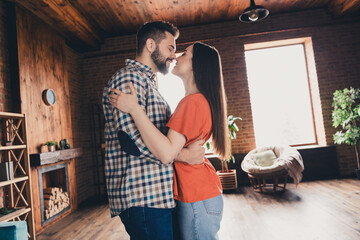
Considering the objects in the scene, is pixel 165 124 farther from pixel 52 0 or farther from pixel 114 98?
pixel 52 0

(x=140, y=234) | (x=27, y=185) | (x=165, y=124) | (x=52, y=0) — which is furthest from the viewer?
(x=52, y=0)

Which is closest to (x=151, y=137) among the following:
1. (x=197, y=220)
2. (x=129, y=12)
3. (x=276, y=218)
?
(x=197, y=220)

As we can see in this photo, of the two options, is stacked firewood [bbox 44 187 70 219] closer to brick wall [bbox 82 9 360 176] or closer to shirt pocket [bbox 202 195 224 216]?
brick wall [bbox 82 9 360 176]

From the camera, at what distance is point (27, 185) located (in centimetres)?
302

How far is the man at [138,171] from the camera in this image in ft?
2.92

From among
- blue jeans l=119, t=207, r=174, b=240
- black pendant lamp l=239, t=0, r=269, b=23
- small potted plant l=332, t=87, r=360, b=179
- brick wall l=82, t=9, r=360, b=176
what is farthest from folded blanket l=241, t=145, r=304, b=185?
blue jeans l=119, t=207, r=174, b=240

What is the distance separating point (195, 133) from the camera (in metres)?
1.05

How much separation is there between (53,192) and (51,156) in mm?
632

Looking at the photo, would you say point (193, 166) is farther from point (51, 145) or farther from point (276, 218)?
point (51, 145)

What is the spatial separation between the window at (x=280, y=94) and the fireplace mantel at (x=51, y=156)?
3909 millimetres

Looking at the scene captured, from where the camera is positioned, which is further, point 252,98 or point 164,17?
point 252,98

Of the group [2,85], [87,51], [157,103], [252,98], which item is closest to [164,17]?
[87,51]

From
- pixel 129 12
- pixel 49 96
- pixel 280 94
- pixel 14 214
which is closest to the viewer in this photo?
pixel 14 214

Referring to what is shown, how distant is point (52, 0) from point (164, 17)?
212 centimetres
